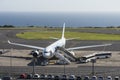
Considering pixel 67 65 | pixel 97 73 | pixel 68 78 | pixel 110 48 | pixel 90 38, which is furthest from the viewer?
pixel 90 38

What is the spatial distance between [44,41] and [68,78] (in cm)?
8057

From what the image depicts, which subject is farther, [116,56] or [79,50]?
[79,50]

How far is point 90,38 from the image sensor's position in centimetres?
16638

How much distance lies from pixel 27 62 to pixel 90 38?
6709 centimetres

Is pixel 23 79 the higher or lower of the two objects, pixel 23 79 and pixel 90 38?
the lower

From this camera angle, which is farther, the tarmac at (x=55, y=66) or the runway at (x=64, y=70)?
the tarmac at (x=55, y=66)

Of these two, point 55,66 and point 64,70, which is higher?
point 55,66

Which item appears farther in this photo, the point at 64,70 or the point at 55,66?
the point at 55,66

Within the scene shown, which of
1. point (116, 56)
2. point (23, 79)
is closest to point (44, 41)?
point (116, 56)

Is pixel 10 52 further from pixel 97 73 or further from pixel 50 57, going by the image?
pixel 97 73

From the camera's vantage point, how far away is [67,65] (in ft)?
327

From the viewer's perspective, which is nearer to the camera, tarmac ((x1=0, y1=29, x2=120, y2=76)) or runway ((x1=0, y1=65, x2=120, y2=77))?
runway ((x1=0, y1=65, x2=120, y2=77))

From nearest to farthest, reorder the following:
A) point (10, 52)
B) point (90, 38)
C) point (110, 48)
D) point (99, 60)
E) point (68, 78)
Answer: point (68, 78), point (99, 60), point (10, 52), point (110, 48), point (90, 38)

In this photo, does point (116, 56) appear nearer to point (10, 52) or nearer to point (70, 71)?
point (70, 71)
